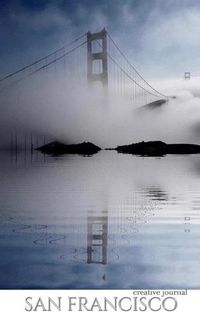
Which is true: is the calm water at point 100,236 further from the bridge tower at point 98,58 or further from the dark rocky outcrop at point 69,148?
the bridge tower at point 98,58

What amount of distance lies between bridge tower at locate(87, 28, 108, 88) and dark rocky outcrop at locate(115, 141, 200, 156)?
1.70 ft

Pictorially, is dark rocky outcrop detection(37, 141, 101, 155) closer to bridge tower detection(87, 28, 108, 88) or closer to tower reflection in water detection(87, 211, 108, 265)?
bridge tower detection(87, 28, 108, 88)

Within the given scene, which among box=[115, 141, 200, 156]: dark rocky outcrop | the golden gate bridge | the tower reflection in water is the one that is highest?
the golden gate bridge

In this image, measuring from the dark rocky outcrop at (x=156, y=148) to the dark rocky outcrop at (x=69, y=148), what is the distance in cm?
20

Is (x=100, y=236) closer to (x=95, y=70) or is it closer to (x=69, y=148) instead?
(x=69, y=148)

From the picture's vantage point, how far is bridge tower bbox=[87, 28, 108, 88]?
441 cm

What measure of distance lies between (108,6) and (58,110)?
2.97 feet

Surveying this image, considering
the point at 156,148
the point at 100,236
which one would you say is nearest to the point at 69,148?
the point at 156,148

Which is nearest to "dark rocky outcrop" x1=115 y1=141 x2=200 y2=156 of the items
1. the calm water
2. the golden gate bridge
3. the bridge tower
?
the calm water

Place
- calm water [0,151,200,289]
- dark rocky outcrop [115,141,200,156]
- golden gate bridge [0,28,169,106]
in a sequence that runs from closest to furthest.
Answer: calm water [0,151,200,289]
golden gate bridge [0,28,169,106]
dark rocky outcrop [115,141,200,156]

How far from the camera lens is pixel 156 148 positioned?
528 centimetres

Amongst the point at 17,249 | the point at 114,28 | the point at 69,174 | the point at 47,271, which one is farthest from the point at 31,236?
the point at 69,174

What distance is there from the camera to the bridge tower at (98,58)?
14.5 ft

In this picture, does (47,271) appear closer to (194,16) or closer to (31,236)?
(31,236)
